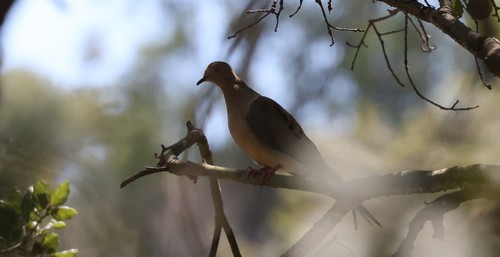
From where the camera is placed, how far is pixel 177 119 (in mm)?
2180

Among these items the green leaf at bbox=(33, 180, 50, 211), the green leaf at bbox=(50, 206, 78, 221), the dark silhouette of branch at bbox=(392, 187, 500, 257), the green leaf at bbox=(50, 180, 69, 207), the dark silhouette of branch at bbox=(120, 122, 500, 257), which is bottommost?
the dark silhouette of branch at bbox=(392, 187, 500, 257)

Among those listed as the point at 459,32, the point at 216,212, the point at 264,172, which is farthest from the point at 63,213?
the point at 459,32

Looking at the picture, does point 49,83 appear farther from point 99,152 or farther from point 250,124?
point 250,124

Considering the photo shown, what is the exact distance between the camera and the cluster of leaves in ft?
4.26

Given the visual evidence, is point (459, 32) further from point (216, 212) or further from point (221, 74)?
point (221, 74)

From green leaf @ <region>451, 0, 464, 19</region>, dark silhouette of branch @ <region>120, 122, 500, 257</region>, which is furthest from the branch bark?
dark silhouette of branch @ <region>120, 122, 500, 257</region>

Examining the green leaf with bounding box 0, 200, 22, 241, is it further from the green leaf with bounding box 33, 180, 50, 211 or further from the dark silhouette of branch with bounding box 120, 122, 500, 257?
the dark silhouette of branch with bounding box 120, 122, 500, 257

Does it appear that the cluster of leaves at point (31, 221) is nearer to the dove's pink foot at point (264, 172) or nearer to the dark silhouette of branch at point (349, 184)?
the dark silhouette of branch at point (349, 184)

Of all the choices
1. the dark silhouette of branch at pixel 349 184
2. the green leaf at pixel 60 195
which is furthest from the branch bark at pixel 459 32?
the green leaf at pixel 60 195

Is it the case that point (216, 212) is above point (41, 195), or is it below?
below

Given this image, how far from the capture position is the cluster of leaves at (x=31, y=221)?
4.26 ft

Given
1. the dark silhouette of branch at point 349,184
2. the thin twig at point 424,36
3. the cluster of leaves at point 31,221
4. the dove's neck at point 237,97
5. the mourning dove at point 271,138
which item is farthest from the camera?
the dove's neck at point 237,97

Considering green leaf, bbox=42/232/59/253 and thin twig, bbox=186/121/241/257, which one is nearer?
green leaf, bbox=42/232/59/253

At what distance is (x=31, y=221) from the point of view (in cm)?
132
